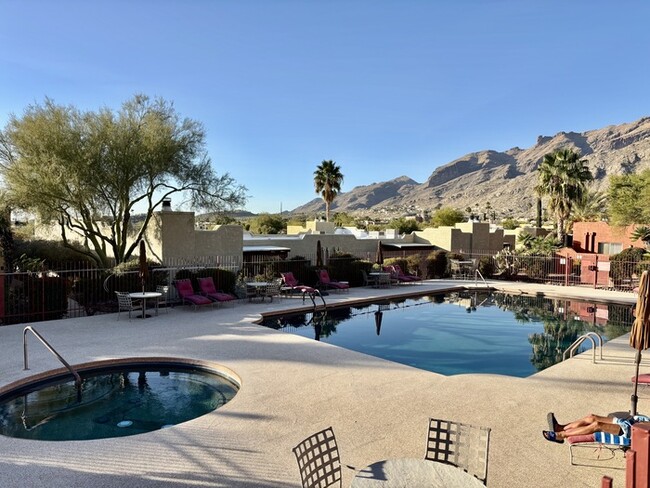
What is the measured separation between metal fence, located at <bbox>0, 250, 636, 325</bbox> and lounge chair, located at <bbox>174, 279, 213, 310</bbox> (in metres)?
0.86

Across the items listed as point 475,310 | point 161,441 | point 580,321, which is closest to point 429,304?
point 475,310

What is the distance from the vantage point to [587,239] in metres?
30.9

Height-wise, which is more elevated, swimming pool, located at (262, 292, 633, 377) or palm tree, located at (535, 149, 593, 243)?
palm tree, located at (535, 149, 593, 243)

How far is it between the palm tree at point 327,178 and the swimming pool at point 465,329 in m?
27.1

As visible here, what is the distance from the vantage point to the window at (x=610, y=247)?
29053 mm

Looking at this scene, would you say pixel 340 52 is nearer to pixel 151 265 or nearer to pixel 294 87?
pixel 294 87

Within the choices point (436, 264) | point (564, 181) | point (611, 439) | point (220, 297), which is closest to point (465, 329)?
point (220, 297)

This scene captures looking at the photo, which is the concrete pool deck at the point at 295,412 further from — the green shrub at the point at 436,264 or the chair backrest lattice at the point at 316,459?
the green shrub at the point at 436,264

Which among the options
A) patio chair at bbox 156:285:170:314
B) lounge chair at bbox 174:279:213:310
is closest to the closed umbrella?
lounge chair at bbox 174:279:213:310

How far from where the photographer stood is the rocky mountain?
9388cm

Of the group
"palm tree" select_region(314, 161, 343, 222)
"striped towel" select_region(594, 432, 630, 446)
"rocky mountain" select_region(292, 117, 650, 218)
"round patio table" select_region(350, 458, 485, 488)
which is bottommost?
"striped towel" select_region(594, 432, 630, 446)

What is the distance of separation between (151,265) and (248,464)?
1227cm

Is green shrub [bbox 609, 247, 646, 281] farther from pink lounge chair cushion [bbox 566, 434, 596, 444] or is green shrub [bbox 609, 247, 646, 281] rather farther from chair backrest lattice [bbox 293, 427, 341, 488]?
chair backrest lattice [bbox 293, 427, 341, 488]

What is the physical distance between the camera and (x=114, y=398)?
25.7 ft
